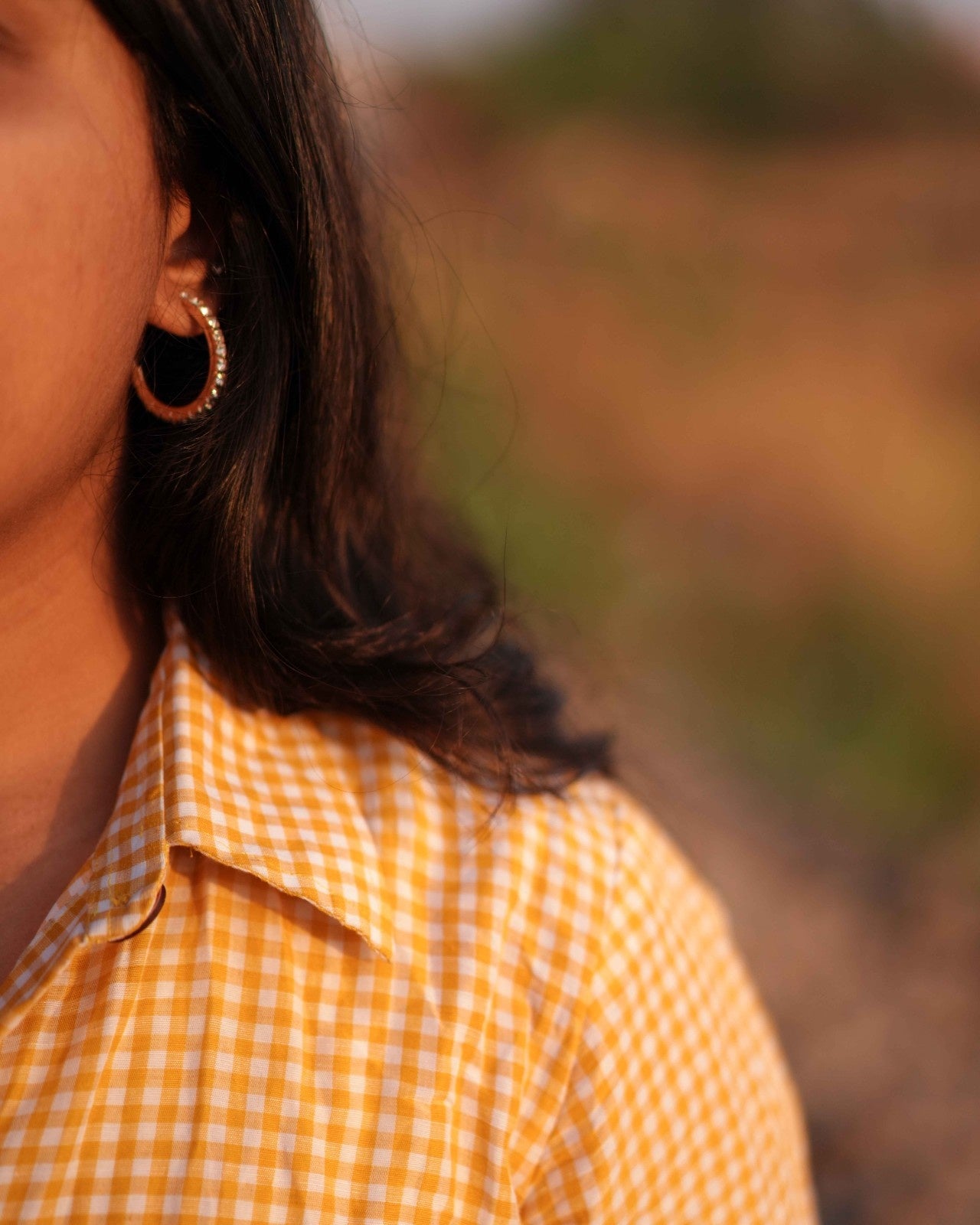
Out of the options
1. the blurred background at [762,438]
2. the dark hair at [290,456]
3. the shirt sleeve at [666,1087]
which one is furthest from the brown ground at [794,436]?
the shirt sleeve at [666,1087]

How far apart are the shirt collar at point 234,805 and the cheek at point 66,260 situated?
11.4 inches

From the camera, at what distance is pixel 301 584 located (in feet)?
5.24

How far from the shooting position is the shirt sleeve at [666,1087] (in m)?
1.32

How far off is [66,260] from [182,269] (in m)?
0.23

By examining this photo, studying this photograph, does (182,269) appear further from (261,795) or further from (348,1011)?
(348,1011)

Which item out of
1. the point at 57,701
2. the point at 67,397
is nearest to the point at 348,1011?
the point at 57,701

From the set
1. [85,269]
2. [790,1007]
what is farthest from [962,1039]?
[85,269]

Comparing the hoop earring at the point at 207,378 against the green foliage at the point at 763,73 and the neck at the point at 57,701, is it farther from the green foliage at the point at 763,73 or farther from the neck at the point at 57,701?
the green foliage at the point at 763,73

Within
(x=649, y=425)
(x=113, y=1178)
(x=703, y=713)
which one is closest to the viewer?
(x=113, y=1178)

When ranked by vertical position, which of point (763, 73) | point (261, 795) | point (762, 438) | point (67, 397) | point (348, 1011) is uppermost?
point (763, 73)

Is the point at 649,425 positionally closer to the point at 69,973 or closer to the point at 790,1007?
the point at 790,1007

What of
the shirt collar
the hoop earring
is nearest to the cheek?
the hoop earring

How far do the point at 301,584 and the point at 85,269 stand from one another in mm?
513

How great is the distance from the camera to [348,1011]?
1.30 metres
